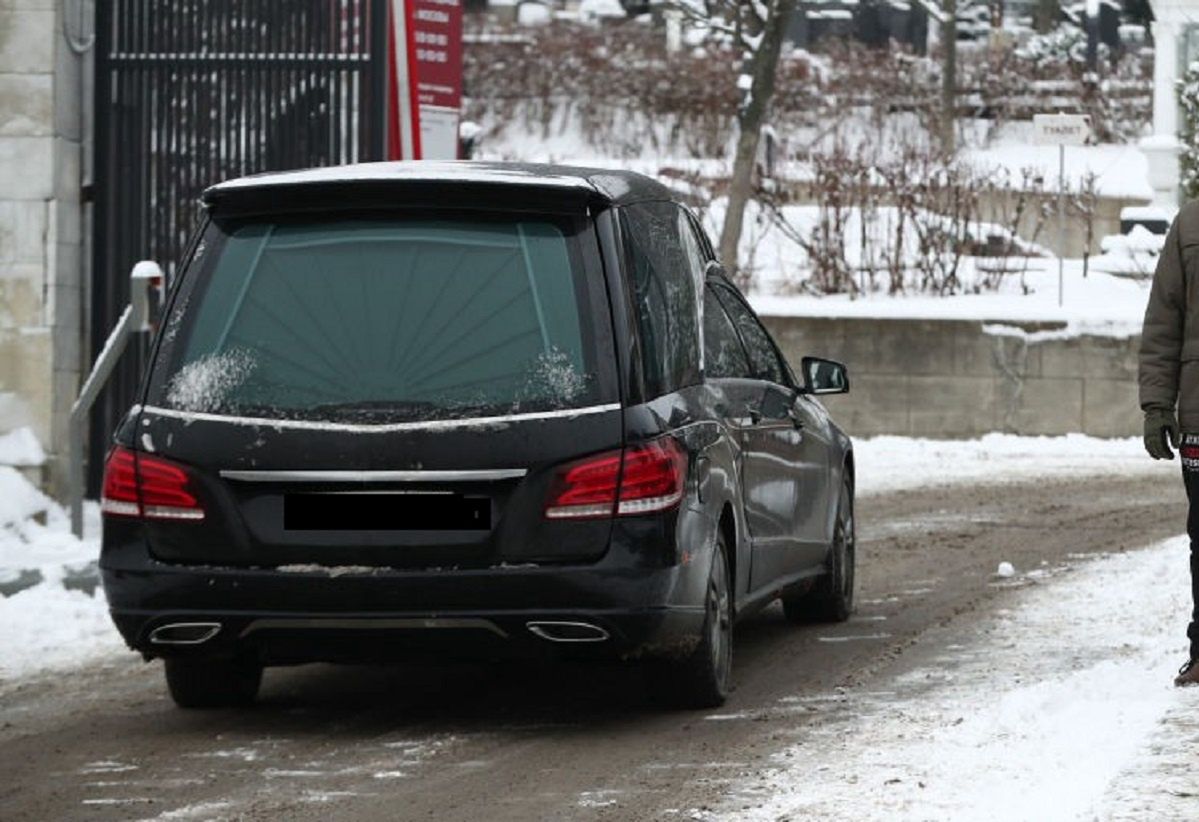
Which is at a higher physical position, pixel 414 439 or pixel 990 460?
pixel 414 439

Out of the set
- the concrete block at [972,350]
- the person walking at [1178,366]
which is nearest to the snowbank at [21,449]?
the person walking at [1178,366]

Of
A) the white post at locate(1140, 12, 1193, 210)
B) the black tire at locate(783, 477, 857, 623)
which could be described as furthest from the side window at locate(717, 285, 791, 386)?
the white post at locate(1140, 12, 1193, 210)

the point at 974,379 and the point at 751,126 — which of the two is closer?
the point at 974,379

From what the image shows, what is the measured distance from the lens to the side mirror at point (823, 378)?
11.1m

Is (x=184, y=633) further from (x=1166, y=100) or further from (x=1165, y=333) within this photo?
(x=1166, y=100)

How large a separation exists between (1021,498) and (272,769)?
435 inches

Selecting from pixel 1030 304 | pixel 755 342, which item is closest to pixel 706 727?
pixel 755 342

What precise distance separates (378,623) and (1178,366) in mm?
2630

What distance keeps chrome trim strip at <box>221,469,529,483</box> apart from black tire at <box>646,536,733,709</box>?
0.90m

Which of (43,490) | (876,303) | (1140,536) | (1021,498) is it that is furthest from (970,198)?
(43,490)

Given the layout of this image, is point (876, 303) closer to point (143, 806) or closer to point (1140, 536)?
point (1140, 536)

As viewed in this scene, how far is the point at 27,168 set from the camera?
50.3 ft

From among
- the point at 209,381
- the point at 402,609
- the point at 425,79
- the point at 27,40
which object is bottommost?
the point at 402,609

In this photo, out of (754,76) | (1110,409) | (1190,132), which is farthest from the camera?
(754,76)
